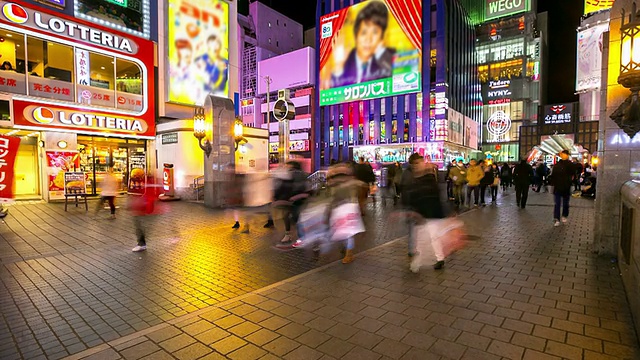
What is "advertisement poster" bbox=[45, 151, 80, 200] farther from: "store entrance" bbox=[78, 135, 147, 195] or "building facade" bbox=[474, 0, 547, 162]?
"building facade" bbox=[474, 0, 547, 162]

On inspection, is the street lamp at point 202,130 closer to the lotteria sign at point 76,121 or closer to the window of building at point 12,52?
the lotteria sign at point 76,121

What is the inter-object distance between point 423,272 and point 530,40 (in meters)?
75.7

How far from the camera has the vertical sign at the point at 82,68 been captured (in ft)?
53.1

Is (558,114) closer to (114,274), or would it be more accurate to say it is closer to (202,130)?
(202,130)

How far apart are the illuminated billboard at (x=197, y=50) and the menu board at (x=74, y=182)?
25.1ft

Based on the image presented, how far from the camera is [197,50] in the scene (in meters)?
21.6

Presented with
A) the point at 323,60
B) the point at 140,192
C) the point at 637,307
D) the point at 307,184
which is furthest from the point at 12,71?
the point at 323,60

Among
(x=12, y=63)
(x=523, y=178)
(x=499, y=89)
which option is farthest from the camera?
(x=499, y=89)

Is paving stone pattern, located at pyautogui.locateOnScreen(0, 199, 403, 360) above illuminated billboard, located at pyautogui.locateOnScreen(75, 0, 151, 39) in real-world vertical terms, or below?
below

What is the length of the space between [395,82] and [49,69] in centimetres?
3652

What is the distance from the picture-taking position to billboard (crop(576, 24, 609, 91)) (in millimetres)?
27469

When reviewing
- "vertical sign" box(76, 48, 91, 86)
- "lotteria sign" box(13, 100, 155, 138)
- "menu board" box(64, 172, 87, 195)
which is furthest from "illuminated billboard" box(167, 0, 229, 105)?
"menu board" box(64, 172, 87, 195)

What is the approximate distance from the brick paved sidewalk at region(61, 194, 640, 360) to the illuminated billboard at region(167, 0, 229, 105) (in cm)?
1887

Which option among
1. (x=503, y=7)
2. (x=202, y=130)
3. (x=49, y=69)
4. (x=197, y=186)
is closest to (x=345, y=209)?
(x=202, y=130)
